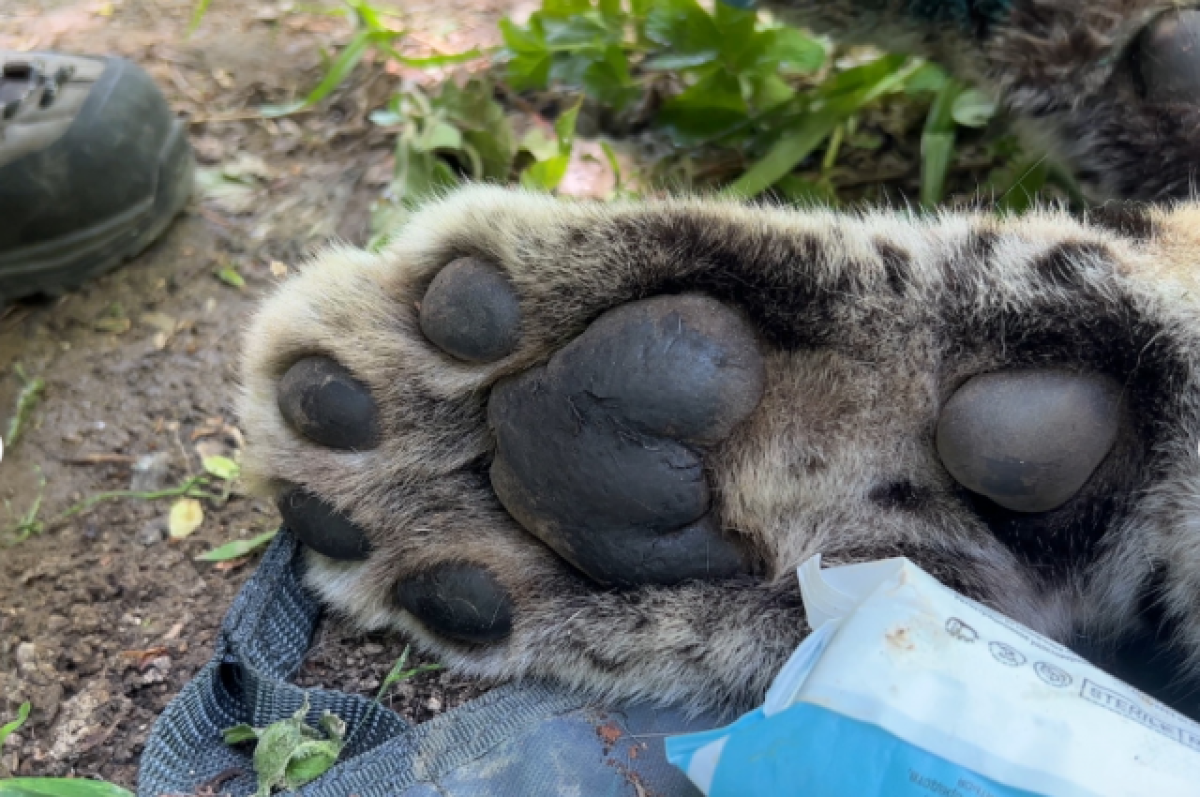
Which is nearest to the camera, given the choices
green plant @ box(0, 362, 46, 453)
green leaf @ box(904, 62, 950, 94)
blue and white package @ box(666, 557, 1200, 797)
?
blue and white package @ box(666, 557, 1200, 797)

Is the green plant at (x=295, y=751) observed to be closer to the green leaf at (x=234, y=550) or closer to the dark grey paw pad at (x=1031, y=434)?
the green leaf at (x=234, y=550)

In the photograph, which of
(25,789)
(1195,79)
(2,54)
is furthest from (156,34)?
(1195,79)

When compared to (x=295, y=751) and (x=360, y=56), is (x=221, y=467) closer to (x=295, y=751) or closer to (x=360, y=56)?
(x=295, y=751)

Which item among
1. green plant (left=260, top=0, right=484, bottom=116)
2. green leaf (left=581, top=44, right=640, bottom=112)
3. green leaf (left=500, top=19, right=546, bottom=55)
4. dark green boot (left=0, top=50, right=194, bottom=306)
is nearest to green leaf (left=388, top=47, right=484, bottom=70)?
green plant (left=260, top=0, right=484, bottom=116)

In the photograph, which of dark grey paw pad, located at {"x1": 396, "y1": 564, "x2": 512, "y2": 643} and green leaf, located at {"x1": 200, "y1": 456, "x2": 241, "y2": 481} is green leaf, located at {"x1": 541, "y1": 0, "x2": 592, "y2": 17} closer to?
green leaf, located at {"x1": 200, "y1": 456, "x2": 241, "y2": 481}

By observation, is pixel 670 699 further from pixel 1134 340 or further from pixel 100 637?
pixel 100 637

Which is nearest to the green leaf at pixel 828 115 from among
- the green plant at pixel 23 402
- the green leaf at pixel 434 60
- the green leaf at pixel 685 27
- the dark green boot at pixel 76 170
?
the green leaf at pixel 685 27
